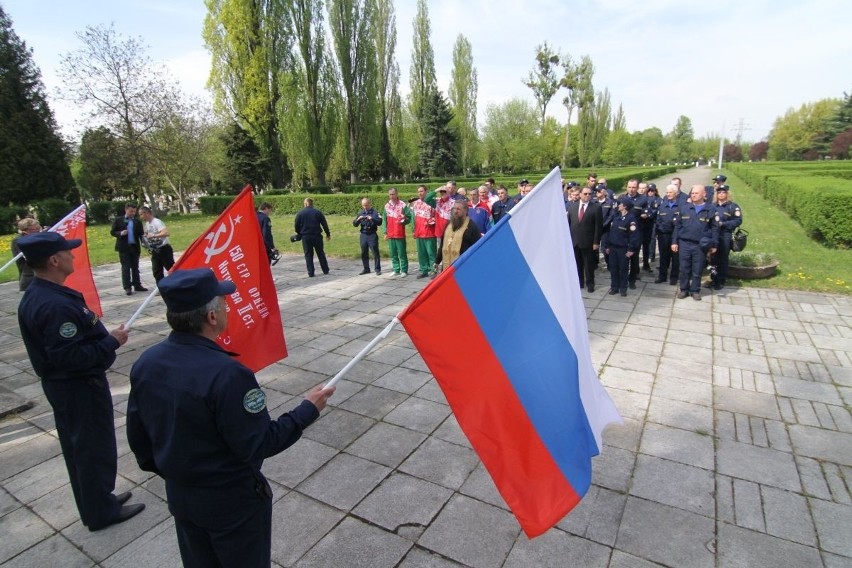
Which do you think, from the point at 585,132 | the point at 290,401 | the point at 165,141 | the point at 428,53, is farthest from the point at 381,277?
the point at 585,132

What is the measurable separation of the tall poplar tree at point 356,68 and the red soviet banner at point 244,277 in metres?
35.1

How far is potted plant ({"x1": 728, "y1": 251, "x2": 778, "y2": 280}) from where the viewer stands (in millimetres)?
8914

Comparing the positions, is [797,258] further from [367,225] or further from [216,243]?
[216,243]

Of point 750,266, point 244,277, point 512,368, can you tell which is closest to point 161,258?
point 244,277

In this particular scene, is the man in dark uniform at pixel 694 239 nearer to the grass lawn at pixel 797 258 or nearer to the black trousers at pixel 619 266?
the black trousers at pixel 619 266

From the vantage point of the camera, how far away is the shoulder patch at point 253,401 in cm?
179

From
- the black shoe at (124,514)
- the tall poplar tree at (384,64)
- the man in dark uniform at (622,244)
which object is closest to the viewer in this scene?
the black shoe at (124,514)

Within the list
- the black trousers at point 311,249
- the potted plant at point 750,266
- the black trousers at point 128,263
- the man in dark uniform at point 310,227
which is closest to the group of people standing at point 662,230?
the potted plant at point 750,266

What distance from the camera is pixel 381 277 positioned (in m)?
10.9

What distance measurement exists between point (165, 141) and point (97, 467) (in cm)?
3267

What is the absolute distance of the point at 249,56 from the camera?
3180cm

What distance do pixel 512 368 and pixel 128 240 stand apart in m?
10.8

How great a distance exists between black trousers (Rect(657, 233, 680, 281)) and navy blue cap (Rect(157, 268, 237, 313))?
363 inches

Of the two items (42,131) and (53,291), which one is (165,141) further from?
(53,291)
